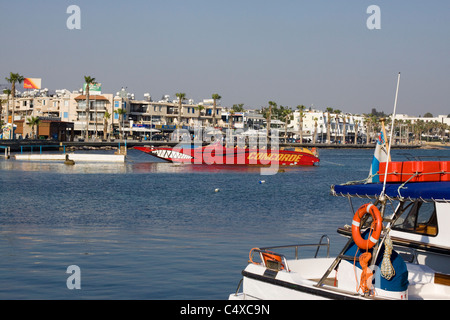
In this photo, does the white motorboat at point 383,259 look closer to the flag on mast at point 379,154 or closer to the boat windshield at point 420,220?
the boat windshield at point 420,220

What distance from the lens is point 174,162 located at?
82250 millimetres

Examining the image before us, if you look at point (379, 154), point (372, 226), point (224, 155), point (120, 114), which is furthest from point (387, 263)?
point (120, 114)

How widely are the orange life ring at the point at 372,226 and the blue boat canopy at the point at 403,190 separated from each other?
123 cm

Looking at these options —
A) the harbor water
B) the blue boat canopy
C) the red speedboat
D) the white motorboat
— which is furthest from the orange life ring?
the red speedboat

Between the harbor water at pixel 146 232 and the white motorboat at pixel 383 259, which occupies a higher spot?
the white motorboat at pixel 383 259

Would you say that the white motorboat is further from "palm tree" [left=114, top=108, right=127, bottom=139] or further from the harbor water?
"palm tree" [left=114, top=108, right=127, bottom=139]

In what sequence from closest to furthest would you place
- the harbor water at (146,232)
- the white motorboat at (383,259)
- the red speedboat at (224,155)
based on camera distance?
the white motorboat at (383,259) → the harbor water at (146,232) → the red speedboat at (224,155)

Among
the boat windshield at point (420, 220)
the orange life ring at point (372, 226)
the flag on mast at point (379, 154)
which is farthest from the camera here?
the flag on mast at point (379, 154)

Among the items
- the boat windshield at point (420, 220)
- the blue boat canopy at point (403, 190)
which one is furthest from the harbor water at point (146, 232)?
the blue boat canopy at point (403, 190)

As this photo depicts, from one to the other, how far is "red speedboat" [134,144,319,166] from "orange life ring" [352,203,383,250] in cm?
6803

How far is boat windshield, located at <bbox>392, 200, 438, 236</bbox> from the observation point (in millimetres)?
13492

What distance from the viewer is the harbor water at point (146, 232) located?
16391mm

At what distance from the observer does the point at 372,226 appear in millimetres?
10703

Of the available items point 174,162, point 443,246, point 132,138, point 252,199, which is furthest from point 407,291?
point 132,138
